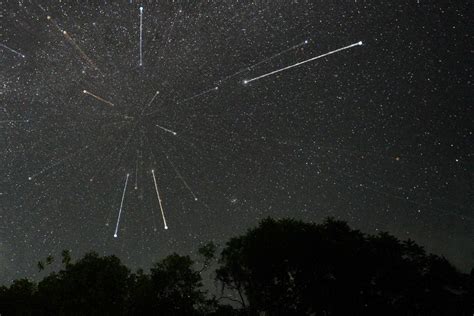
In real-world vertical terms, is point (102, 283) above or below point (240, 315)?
above

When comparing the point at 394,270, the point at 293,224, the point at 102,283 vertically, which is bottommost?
the point at 394,270

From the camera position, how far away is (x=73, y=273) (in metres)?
22.8

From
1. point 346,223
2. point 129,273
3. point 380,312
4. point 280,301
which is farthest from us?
point 129,273

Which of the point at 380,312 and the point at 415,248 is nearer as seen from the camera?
the point at 380,312

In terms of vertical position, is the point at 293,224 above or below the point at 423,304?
above

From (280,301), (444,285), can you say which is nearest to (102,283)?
(280,301)

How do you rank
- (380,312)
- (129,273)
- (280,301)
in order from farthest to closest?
1. (129,273)
2. (280,301)
3. (380,312)

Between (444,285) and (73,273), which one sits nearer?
(444,285)

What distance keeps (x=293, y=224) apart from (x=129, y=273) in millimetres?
10202

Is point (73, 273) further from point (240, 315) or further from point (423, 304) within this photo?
point (423, 304)

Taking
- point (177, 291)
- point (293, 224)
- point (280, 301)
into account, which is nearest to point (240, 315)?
point (280, 301)

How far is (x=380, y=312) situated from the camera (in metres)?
19.2

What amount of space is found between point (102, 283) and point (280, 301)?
10084 millimetres

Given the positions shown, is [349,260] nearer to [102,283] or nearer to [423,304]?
Answer: [423,304]
